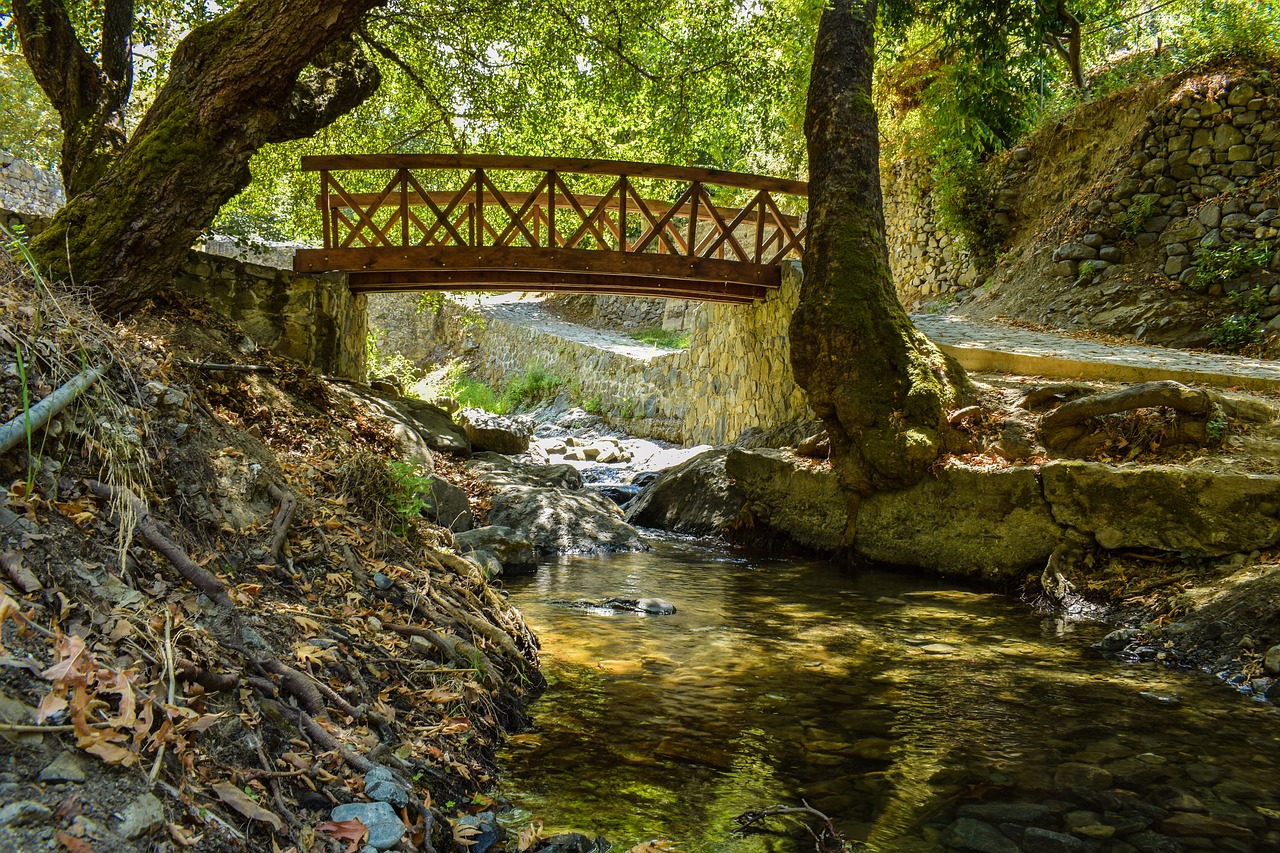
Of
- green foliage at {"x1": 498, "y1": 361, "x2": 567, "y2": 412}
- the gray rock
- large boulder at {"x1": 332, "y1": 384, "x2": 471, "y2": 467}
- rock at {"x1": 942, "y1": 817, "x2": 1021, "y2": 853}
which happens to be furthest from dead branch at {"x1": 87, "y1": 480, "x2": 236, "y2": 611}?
green foliage at {"x1": 498, "y1": 361, "x2": 567, "y2": 412}

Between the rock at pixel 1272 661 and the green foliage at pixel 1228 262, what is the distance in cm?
732

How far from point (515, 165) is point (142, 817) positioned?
896 cm

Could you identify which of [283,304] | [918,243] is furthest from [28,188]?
[918,243]

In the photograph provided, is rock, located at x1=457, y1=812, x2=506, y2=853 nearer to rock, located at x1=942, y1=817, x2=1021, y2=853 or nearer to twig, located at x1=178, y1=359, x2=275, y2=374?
rock, located at x1=942, y1=817, x2=1021, y2=853

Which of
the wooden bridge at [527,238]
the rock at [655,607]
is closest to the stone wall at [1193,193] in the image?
the wooden bridge at [527,238]

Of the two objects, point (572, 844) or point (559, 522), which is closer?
point (572, 844)

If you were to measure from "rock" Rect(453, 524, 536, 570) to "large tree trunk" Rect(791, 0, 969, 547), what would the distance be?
2882 mm

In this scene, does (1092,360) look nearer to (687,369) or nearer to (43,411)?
(687,369)

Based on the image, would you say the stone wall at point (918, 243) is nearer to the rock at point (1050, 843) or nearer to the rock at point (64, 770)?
the rock at point (1050, 843)

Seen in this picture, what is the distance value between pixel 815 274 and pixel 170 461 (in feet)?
20.1

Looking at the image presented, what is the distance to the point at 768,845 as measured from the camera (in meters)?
2.35

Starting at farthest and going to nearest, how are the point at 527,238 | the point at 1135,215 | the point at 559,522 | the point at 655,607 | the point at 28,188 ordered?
the point at 28,188
the point at 1135,215
the point at 527,238
the point at 559,522
the point at 655,607

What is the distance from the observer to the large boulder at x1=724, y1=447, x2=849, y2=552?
741cm

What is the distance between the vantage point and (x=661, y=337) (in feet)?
71.4
